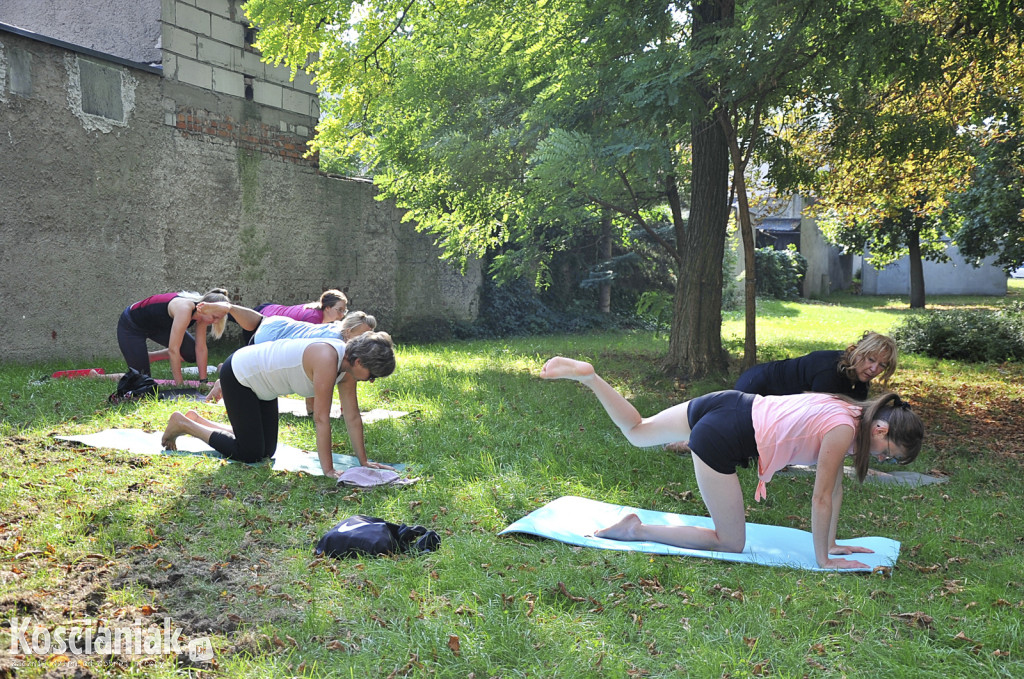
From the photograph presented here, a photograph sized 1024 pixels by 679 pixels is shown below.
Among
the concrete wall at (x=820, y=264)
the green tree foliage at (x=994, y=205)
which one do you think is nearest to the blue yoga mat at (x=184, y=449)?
the green tree foliage at (x=994, y=205)

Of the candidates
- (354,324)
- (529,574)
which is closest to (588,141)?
(354,324)

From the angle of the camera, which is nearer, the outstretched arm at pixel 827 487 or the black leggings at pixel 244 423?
the outstretched arm at pixel 827 487

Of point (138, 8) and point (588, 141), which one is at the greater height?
point (138, 8)

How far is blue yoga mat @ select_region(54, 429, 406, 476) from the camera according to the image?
5.52 metres

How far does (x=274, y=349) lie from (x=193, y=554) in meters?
1.77

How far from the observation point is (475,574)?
368 cm

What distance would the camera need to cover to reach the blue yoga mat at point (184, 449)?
5516 millimetres

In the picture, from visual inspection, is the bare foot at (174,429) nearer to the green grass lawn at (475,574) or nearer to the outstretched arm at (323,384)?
the green grass lawn at (475,574)

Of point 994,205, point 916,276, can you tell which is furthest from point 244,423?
point 916,276

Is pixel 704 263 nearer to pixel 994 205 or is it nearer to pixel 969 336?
pixel 969 336

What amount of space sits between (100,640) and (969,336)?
44.9ft

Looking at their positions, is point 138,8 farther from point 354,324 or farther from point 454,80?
point 354,324

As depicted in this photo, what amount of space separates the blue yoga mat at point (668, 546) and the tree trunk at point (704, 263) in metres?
5.07

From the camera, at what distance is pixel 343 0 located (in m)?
10.3
